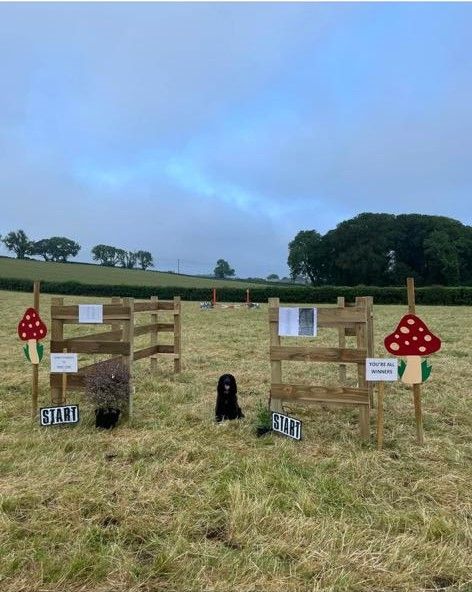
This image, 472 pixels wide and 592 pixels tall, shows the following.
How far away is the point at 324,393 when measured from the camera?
474 centimetres

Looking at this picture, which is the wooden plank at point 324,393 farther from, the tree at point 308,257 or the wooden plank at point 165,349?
the tree at point 308,257

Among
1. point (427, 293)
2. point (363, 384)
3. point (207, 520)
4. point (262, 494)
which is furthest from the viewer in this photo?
point (427, 293)

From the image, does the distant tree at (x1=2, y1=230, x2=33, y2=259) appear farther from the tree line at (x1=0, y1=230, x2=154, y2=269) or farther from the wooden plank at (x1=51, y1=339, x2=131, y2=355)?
the wooden plank at (x1=51, y1=339, x2=131, y2=355)

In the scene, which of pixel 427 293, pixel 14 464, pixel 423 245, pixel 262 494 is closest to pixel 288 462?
pixel 262 494

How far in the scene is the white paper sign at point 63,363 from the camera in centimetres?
525

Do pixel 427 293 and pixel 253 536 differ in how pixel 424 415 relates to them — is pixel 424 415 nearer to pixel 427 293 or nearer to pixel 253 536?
pixel 253 536

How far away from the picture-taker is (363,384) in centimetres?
472

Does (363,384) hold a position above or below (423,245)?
below

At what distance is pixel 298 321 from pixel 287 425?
0.99 m

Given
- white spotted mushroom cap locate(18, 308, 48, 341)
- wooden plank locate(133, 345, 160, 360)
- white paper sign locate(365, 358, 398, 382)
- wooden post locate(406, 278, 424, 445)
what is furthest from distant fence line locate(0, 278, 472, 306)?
white paper sign locate(365, 358, 398, 382)

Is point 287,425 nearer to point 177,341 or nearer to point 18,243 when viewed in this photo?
point 177,341

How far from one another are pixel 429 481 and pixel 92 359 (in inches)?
292

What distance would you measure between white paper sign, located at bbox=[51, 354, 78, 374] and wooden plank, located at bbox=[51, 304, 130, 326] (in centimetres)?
45

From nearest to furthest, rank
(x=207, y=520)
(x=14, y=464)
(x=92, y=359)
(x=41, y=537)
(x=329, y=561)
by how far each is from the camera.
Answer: (x=329, y=561) → (x=41, y=537) → (x=207, y=520) → (x=14, y=464) → (x=92, y=359)
